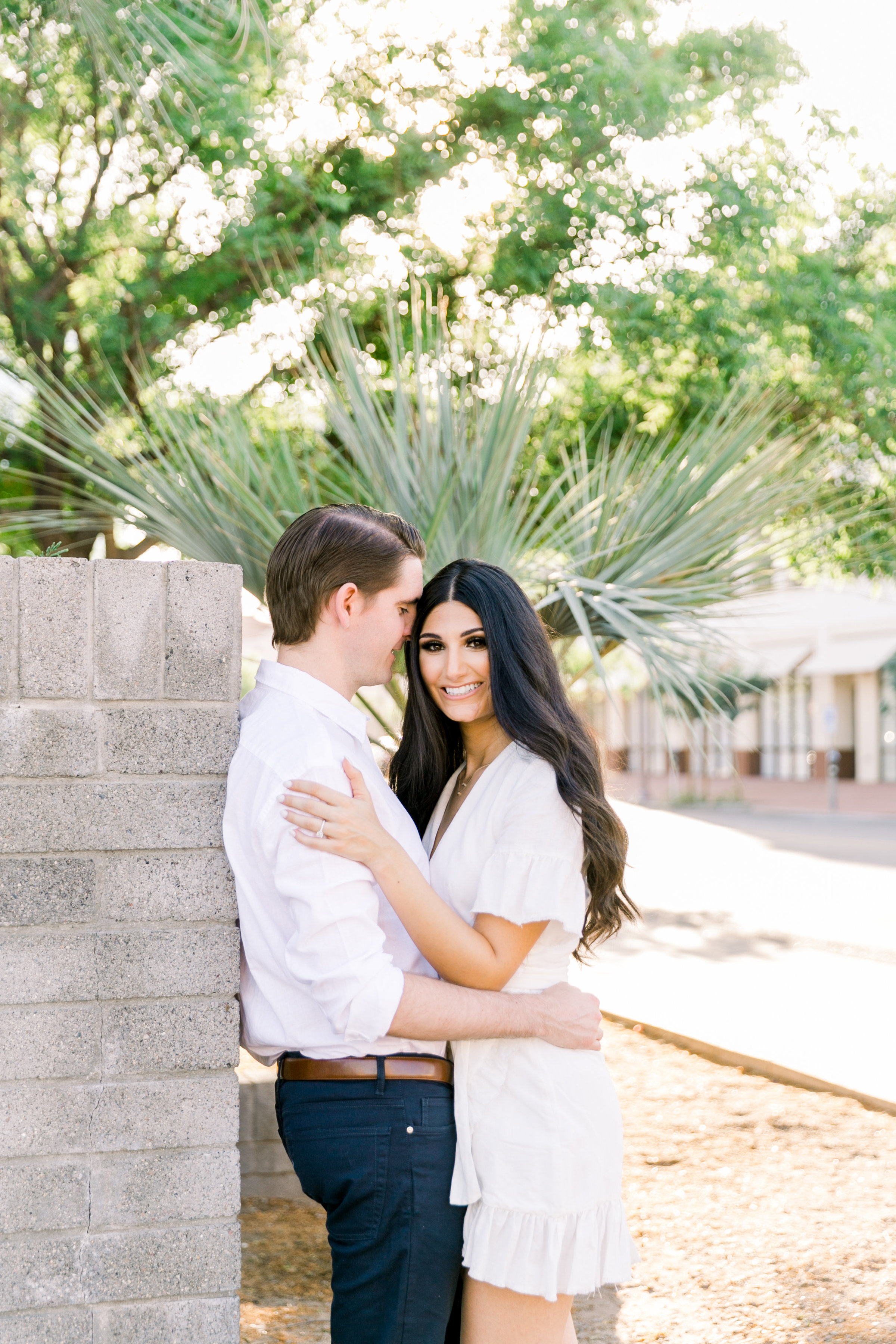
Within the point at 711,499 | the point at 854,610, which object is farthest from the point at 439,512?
the point at 854,610

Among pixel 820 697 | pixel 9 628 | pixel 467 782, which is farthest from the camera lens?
pixel 820 697

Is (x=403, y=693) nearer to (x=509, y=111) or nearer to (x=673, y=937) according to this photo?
(x=509, y=111)

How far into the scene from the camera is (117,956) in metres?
2.08

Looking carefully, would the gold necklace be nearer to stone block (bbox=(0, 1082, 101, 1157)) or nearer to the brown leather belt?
the brown leather belt

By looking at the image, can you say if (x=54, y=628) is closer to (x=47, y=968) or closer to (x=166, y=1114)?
(x=47, y=968)

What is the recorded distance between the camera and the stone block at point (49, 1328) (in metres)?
2.05

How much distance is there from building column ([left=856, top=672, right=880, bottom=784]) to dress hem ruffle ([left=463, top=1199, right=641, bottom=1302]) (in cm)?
3550

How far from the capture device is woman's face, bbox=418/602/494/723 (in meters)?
2.29

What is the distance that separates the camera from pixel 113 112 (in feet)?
15.3

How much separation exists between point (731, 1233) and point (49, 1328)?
2.64 metres

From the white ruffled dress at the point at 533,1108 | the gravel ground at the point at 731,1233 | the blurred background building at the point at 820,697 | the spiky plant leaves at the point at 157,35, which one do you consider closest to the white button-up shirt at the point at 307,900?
the white ruffled dress at the point at 533,1108

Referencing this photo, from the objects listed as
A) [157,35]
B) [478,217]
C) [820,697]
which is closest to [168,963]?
[157,35]

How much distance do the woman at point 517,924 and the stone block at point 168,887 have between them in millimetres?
308

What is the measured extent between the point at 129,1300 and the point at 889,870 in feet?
47.3
